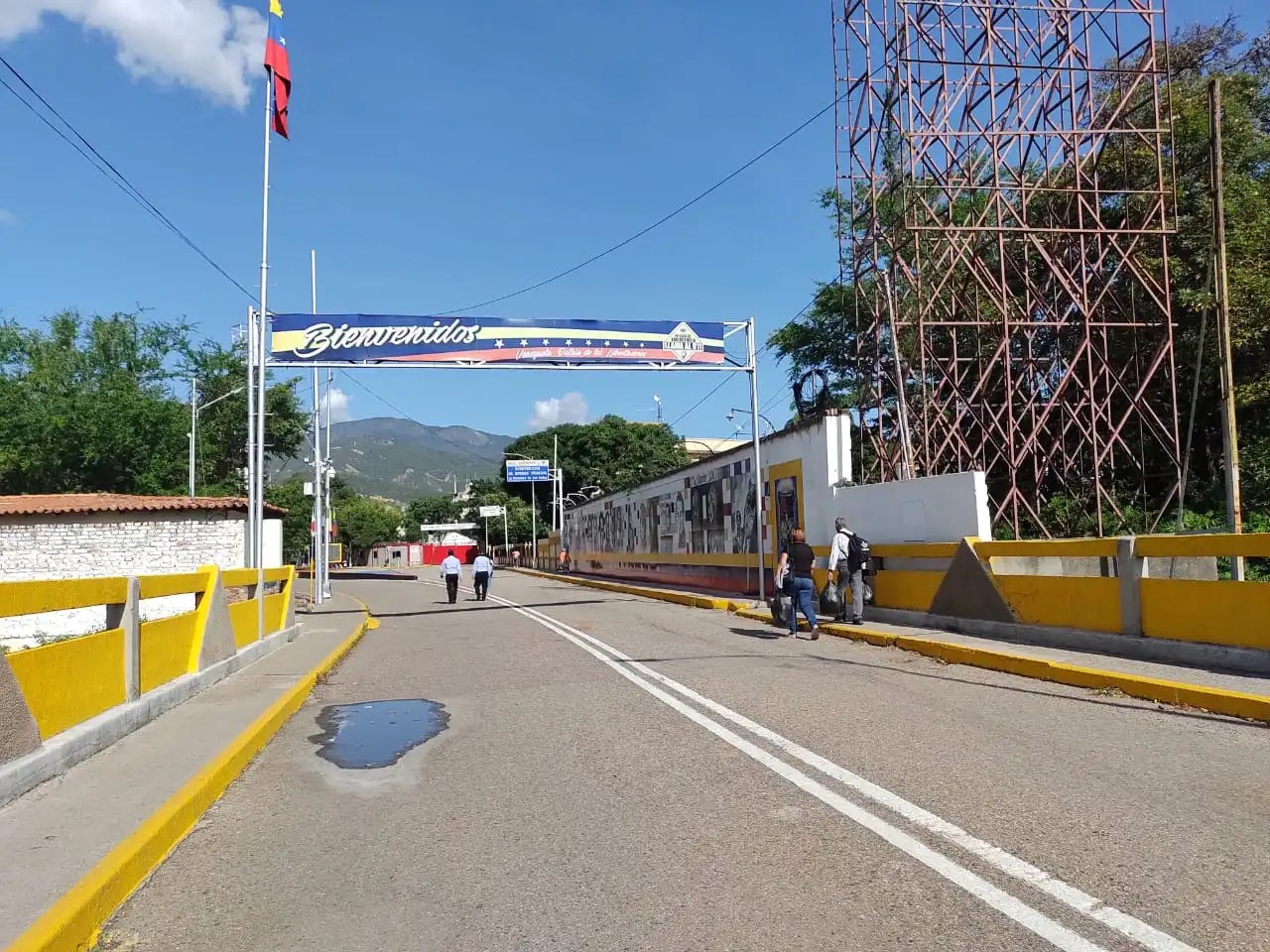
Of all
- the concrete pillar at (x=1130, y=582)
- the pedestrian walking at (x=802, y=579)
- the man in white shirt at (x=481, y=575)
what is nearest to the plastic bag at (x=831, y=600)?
the pedestrian walking at (x=802, y=579)

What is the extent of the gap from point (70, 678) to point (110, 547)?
2049 centimetres

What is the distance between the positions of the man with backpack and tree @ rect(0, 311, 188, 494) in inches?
1369

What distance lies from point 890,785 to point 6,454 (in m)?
43.5

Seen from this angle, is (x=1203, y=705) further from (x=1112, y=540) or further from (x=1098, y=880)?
(x=1098, y=880)

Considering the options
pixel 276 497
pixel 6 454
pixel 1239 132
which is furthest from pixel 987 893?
pixel 276 497

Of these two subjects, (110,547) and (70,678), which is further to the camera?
(110,547)

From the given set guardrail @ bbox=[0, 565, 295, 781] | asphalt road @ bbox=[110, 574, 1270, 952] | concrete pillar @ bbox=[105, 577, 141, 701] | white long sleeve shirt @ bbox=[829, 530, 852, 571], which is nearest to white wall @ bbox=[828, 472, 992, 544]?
white long sleeve shirt @ bbox=[829, 530, 852, 571]

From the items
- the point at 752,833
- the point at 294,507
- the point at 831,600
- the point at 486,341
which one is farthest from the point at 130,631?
the point at 294,507

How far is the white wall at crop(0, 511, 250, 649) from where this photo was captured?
2408 cm

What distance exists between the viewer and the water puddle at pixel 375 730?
736 cm

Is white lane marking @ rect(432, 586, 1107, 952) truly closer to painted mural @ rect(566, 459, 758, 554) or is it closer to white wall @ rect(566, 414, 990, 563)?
white wall @ rect(566, 414, 990, 563)

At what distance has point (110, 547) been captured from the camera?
81.6ft

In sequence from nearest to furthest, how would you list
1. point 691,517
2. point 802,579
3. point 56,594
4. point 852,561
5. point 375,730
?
point 56,594
point 375,730
point 802,579
point 852,561
point 691,517

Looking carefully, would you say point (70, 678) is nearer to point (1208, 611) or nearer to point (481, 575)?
point (1208, 611)
